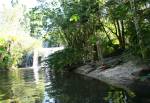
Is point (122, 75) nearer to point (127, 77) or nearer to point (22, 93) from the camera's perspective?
point (127, 77)

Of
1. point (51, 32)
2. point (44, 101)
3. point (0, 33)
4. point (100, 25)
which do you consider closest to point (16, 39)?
point (0, 33)

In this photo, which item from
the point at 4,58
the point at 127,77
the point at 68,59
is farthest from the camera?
the point at 4,58

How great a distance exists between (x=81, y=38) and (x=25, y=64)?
36546 mm

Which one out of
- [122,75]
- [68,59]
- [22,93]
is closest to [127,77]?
[122,75]

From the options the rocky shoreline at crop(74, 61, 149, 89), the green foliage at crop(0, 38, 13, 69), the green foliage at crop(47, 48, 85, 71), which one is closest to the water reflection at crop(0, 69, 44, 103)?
the rocky shoreline at crop(74, 61, 149, 89)

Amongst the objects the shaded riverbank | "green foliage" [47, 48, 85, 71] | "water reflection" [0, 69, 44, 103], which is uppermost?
"green foliage" [47, 48, 85, 71]

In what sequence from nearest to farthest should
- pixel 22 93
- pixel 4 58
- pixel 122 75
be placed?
pixel 22 93
pixel 122 75
pixel 4 58

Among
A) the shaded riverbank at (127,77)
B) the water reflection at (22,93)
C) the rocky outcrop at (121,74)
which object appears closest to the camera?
the water reflection at (22,93)

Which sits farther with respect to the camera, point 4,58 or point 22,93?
A: point 4,58

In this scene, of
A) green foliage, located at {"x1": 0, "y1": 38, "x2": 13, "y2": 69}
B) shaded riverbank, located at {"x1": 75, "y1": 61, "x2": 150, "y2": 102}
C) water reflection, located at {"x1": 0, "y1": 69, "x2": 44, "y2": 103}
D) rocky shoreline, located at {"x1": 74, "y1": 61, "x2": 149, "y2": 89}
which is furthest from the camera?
green foliage, located at {"x1": 0, "y1": 38, "x2": 13, "y2": 69}

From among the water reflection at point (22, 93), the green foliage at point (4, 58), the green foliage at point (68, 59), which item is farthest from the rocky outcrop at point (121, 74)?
the green foliage at point (4, 58)

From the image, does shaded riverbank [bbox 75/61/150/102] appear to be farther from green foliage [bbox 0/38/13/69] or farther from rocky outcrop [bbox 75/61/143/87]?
green foliage [bbox 0/38/13/69]

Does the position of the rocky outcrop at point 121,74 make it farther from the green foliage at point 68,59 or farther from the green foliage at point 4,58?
the green foliage at point 4,58

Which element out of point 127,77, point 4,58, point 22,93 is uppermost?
point 4,58
